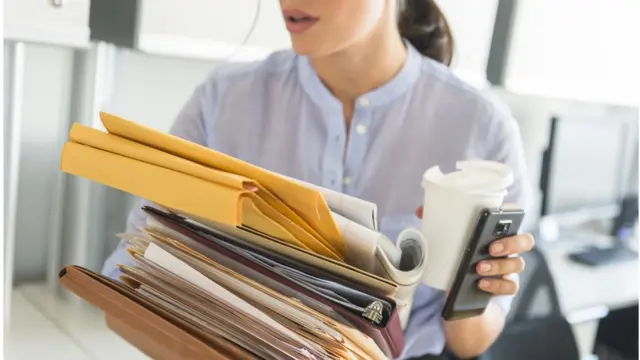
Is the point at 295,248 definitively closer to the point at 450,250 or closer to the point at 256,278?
the point at 256,278

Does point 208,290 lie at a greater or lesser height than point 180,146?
lesser

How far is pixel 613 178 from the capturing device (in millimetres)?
1680

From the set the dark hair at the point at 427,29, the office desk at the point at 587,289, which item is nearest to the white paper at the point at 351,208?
the dark hair at the point at 427,29

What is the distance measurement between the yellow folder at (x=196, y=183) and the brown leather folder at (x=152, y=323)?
9 cm

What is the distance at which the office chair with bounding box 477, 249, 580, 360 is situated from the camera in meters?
1.25

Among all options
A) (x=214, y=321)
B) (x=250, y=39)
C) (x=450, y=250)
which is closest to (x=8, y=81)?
(x=250, y=39)

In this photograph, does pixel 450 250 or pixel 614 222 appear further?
pixel 614 222

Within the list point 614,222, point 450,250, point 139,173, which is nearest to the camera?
point 139,173

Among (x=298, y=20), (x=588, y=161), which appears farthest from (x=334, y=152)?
(x=588, y=161)

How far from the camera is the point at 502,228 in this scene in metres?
0.59

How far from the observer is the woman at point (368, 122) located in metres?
A: 0.75

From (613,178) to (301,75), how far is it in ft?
4.08

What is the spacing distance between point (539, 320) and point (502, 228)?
815 millimetres

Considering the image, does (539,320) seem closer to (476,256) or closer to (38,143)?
(476,256)
